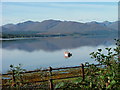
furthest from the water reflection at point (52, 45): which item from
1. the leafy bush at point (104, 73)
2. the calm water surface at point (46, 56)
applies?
the leafy bush at point (104, 73)

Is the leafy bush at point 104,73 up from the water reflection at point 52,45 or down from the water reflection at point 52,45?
down

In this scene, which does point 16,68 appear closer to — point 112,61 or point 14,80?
point 14,80

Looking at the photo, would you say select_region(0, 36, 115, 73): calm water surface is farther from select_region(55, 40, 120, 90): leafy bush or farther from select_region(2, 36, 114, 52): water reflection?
select_region(55, 40, 120, 90): leafy bush

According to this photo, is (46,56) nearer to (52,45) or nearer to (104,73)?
(104,73)

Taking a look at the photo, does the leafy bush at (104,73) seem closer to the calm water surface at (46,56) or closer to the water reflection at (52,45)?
the calm water surface at (46,56)

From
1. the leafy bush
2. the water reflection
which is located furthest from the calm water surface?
the leafy bush

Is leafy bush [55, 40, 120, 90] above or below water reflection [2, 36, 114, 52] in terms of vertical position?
below

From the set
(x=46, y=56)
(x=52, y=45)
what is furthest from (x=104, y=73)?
(x=52, y=45)

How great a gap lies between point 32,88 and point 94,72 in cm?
223

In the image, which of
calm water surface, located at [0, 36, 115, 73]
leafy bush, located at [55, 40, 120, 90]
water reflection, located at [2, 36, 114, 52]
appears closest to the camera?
leafy bush, located at [55, 40, 120, 90]

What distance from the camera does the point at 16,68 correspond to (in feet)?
31.2

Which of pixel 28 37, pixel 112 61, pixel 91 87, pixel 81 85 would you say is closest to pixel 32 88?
pixel 81 85

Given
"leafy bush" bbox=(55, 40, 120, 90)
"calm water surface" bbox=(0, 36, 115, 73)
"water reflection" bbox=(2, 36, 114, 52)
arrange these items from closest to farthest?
"leafy bush" bbox=(55, 40, 120, 90) < "calm water surface" bbox=(0, 36, 115, 73) < "water reflection" bbox=(2, 36, 114, 52)

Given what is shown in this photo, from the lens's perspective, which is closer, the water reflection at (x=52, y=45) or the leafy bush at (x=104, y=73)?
the leafy bush at (x=104, y=73)
